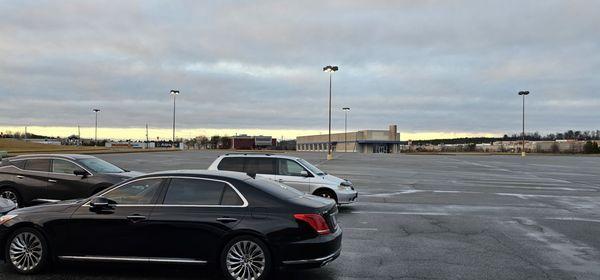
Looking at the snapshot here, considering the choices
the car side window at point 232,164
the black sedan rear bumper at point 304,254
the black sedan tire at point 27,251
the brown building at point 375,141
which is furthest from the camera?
the brown building at point 375,141

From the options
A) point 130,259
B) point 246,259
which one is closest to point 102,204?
point 130,259

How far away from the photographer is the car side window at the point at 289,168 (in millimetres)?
13656

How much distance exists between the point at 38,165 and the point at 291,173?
6.24 metres

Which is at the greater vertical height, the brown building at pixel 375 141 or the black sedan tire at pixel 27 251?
the brown building at pixel 375 141

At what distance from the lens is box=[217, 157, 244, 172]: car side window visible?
13.5 meters

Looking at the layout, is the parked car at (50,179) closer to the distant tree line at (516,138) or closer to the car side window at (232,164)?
the car side window at (232,164)

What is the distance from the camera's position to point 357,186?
2080cm

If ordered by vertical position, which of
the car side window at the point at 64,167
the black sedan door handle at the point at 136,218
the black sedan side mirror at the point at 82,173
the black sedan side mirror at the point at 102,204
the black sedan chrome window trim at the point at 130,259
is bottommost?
the black sedan chrome window trim at the point at 130,259

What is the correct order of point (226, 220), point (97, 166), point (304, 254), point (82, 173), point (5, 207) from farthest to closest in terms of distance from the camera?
1. point (97, 166)
2. point (82, 173)
3. point (5, 207)
4. point (226, 220)
5. point (304, 254)

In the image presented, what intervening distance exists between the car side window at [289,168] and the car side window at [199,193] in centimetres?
692

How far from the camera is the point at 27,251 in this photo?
22.1 ft

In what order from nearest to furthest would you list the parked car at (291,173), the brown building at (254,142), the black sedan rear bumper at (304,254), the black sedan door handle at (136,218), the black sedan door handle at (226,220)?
the black sedan rear bumper at (304,254)
the black sedan door handle at (226,220)
the black sedan door handle at (136,218)
the parked car at (291,173)
the brown building at (254,142)

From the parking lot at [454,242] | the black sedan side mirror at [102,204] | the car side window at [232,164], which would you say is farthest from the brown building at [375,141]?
the black sedan side mirror at [102,204]

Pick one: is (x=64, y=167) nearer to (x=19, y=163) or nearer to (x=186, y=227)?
(x=19, y=163)
